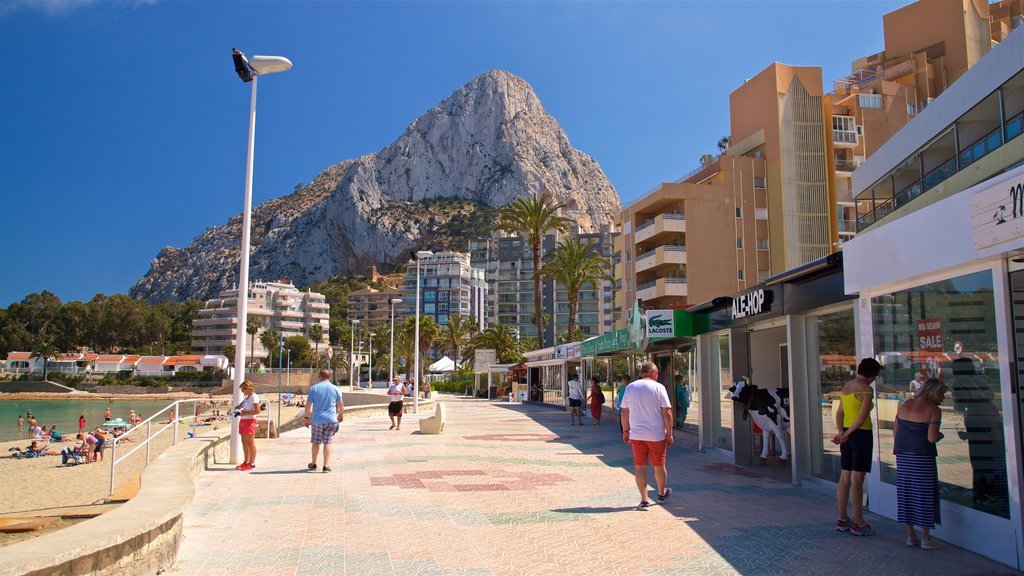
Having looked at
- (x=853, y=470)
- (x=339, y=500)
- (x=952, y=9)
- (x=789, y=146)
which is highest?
(x=952, y=9)

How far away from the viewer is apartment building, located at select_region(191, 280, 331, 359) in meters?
138

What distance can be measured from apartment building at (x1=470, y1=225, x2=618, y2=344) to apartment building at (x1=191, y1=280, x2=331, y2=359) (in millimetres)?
41466

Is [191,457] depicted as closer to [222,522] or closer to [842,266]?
[222,522]

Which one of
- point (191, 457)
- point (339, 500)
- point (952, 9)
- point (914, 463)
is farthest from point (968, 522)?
point (952, 9)

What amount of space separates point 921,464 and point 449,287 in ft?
479

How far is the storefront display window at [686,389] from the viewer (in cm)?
1584

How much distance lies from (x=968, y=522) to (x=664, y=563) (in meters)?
2.85

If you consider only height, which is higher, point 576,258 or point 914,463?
point 576,258

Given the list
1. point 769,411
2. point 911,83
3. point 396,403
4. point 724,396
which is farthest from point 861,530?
point 911,83

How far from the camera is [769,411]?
41.5ft

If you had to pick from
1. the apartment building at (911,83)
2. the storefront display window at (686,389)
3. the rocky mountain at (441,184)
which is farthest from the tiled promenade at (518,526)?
the rocky mountain at (441,184)

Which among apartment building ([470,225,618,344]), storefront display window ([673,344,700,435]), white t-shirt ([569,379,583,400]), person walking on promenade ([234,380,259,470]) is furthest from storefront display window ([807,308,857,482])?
apartment building ([470,225,618,344])

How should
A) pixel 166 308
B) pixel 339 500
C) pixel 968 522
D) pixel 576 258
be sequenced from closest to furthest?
1. pixel 968 522
2. pixel 339 500
3. pixel 576 258
4. pixel 166 308

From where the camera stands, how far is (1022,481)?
18.3 ft
